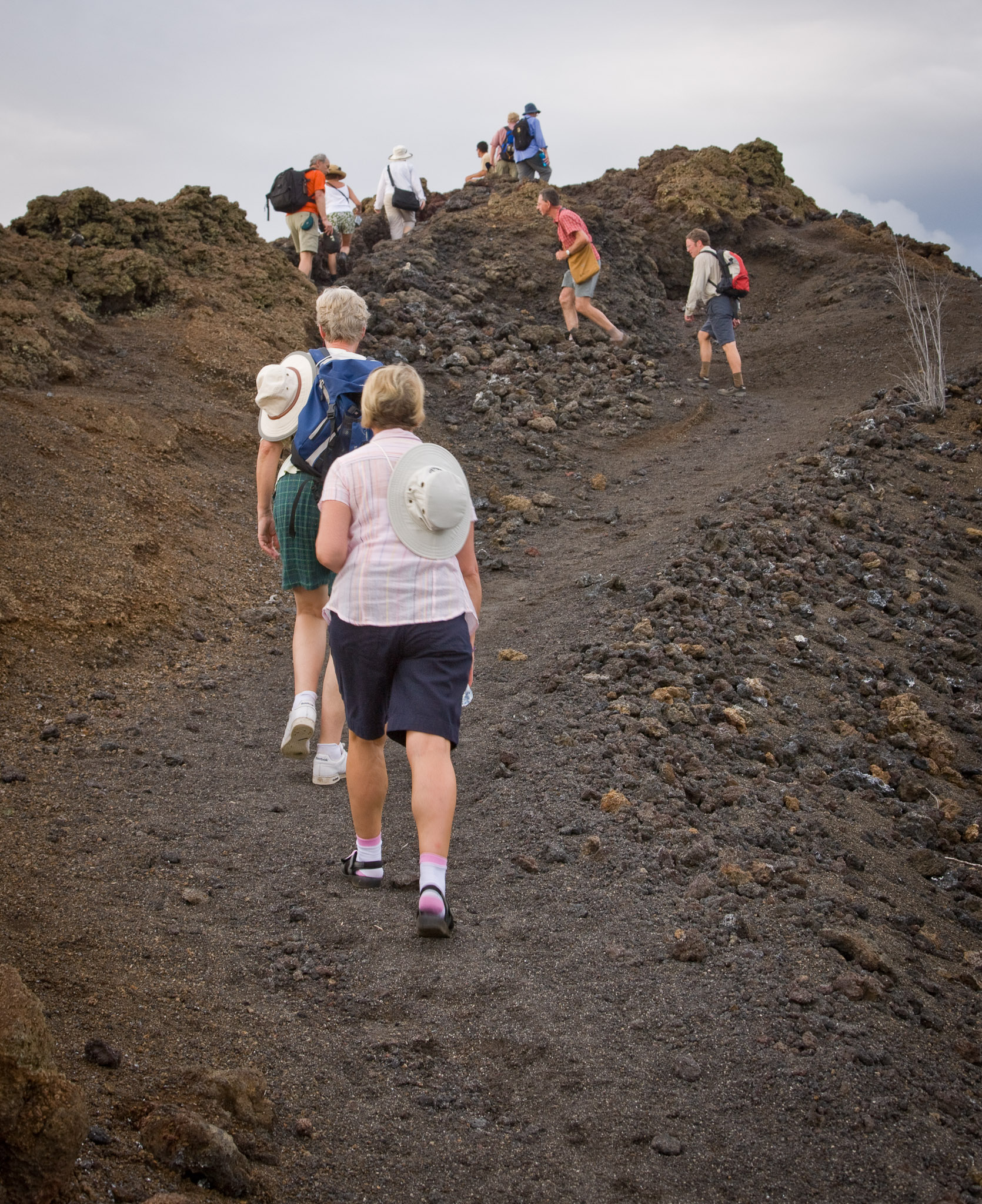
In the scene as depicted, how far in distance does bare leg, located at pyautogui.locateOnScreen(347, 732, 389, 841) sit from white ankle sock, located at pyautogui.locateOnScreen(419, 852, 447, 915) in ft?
0.98

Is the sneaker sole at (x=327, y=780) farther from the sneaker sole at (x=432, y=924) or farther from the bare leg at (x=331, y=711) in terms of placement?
the sneaker sole at (x=432, y=924)

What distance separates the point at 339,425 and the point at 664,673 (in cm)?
203

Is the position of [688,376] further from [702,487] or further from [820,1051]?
[820,1051]

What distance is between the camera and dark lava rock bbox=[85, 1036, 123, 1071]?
92.8 inches

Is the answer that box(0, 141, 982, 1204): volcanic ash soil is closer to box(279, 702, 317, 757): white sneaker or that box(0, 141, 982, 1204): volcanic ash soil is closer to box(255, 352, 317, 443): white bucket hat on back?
box(279, 702, 317, 757): white sneaker

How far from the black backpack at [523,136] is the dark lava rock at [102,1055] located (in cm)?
1650

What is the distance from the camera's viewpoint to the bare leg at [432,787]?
3.16 meters

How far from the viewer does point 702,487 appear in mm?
9008

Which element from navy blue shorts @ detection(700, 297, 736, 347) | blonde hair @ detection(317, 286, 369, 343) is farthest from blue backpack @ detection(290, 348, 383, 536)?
navy blue shorts @ detection(700, 297, 736, 347)

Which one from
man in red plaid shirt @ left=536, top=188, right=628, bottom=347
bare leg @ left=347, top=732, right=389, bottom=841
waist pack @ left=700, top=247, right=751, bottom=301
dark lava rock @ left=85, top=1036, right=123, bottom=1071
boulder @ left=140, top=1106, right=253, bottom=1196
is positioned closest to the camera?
boulder @ left=140, top=1106, right=253, bottom=1196

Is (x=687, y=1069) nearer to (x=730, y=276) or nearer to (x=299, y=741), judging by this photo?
(x=299, y=741)

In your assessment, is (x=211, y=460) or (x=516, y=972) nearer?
(x=516, y=972)

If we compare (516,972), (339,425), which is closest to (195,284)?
(339,425)

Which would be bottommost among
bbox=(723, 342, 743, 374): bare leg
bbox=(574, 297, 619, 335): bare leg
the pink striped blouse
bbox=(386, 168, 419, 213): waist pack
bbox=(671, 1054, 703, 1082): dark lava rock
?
bbox=(671, 1054, 703, 1082): dark lava rock
